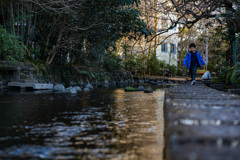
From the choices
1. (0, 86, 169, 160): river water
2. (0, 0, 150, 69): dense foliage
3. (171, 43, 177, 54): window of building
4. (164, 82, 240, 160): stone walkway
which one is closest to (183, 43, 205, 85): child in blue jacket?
(0, 0, 150, 69): dense foliage

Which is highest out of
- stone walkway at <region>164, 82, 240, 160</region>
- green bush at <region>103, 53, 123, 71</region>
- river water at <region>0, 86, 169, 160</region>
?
green bush at <region>103, 53, 123, 71</region>

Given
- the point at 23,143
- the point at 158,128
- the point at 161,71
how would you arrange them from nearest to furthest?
the point at 23,143 < the point at 158,128 < the point at 161,71

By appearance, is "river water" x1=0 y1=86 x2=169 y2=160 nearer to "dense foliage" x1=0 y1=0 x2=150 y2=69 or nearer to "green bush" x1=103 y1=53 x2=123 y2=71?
"dense foliage" x1=0 y1=0 x2=150 y2=69

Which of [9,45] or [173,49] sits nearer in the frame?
[9,45]

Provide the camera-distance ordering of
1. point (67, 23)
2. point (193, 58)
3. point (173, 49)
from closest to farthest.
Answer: point (193, 58), point (67, 23), point (173, 49)

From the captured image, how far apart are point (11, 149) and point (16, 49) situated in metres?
9.12

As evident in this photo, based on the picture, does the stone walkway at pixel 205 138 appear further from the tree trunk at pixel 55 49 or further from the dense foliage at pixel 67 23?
the tree trunk at pixel 55 49

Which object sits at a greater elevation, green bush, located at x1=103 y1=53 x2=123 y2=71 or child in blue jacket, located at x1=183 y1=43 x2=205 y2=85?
green bush, located at x1=103 y1=53 x2=123 y2=71

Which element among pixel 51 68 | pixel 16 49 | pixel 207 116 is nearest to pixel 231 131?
pixel 207 116

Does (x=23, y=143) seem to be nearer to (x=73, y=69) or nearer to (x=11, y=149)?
(x=11, y=149)

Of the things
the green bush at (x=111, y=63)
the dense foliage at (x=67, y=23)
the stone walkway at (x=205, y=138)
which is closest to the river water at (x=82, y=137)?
the stone walkway at (x=205, y=138)

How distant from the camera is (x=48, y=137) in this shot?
3.31m

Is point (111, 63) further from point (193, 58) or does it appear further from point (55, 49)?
point (193, 58)

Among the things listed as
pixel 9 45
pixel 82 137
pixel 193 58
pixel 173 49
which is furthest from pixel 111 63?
pixel 82 137
